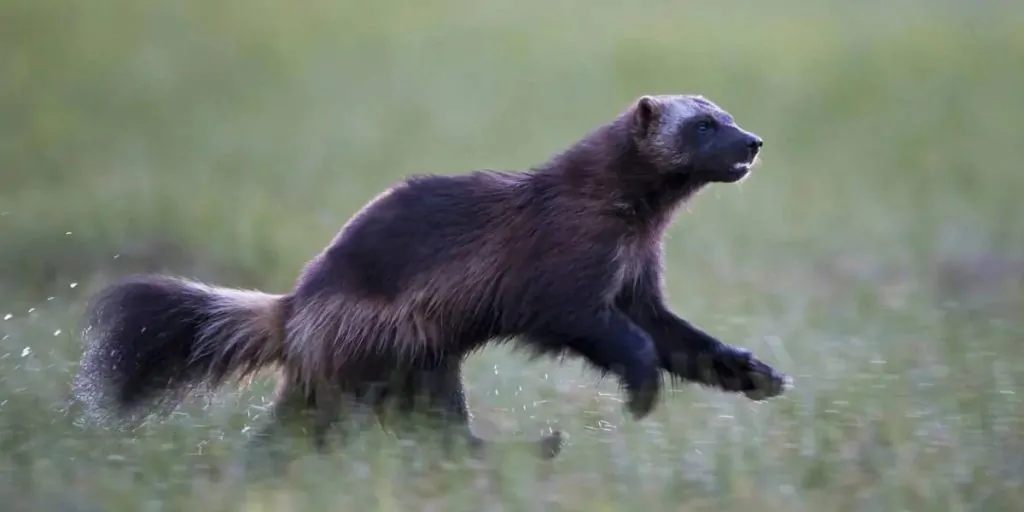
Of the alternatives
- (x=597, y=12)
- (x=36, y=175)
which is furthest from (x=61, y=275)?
(x=597, y=12)

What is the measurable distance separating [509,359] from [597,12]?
9216mm

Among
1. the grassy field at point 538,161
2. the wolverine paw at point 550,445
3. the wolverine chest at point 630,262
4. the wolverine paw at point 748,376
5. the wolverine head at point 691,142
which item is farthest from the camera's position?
the wolverine head at point 691,142

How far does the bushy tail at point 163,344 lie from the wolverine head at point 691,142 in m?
1.69

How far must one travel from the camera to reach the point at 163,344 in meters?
5.80

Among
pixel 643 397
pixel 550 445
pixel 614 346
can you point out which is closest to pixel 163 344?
pixel 550 445

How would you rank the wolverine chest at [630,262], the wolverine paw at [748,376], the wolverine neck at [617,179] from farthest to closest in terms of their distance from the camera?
the wolverine paw at [748,376] → the wolverine neck at [617,179] → the wolverine chest at [630,262]

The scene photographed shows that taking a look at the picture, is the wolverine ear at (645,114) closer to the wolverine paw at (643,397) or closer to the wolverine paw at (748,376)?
the wolverine paw at (748,376)

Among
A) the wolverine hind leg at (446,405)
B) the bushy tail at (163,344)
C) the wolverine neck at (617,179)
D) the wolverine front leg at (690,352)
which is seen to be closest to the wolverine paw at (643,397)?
the wolverine hind leg at (446,405)

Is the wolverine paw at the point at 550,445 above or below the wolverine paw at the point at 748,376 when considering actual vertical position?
below

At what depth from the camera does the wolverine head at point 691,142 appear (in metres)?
6.12

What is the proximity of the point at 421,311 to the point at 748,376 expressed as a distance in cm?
143

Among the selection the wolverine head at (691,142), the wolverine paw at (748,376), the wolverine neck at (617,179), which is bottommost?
the wolverine paw at (748,376)

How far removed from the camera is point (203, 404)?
6.25 m

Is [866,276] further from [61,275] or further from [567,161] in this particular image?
[61,275]
